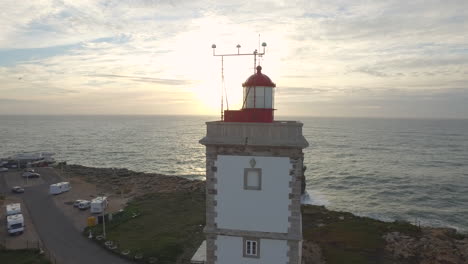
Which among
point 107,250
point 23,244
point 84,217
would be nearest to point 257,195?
point 107,250

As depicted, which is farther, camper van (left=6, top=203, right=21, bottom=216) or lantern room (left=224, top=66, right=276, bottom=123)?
camper van (left=6, top=203, right=21, bottom=216)

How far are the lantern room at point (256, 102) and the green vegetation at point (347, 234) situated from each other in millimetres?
14689

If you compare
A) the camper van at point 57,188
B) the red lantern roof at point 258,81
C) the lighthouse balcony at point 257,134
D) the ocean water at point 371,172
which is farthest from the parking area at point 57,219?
the ocean water at point 371,172

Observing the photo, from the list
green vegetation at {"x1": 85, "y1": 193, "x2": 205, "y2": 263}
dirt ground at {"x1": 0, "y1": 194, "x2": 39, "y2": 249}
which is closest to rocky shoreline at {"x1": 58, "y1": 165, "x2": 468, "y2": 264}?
green vegetation at {"x1": 85, "y1": 193, "x2": 205, "y2": 263}

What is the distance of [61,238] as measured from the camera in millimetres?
27078

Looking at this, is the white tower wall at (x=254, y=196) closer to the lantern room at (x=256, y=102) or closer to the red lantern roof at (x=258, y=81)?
the lantern room at (x=256, y=102)

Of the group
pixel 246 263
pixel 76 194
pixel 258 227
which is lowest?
pixel 76 194

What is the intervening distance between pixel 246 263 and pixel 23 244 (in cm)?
2096

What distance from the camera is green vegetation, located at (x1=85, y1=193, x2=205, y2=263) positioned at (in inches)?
938

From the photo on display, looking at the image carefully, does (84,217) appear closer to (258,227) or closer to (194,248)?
(194,248)

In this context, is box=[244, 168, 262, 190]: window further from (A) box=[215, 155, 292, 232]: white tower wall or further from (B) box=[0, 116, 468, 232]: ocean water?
(B) box=[0, 116, 468, 232]: ocean water

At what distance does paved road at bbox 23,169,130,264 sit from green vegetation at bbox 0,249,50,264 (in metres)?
1.15

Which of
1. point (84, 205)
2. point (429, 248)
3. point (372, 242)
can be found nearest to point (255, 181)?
point (372, 242)

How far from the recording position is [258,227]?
13.1 metres
